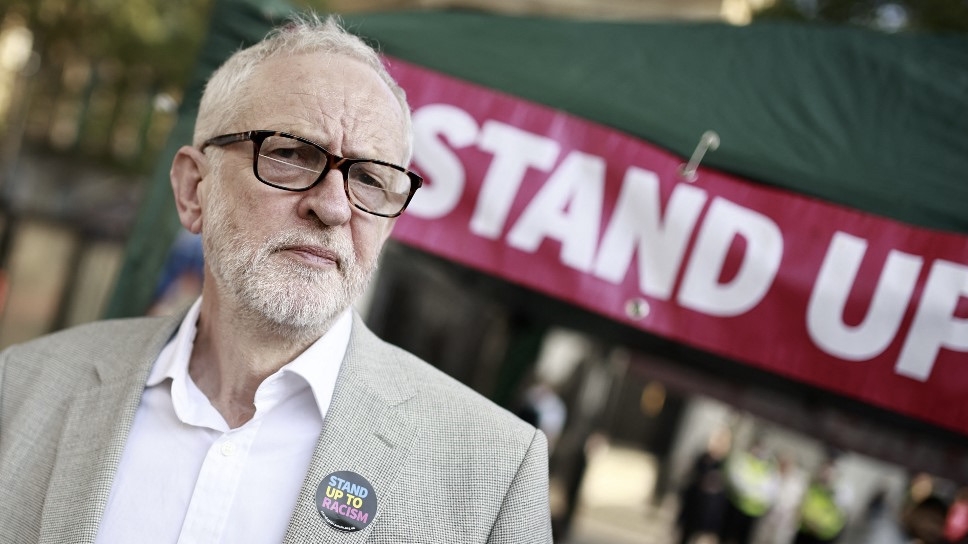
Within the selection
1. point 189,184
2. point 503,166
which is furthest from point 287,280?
point 503,166

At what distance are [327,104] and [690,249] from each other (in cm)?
186

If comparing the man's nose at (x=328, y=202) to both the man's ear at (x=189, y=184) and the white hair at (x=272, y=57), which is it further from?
the man's ear at (x=189, y=184)

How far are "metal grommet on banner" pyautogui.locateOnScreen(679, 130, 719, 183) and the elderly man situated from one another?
1659 mm

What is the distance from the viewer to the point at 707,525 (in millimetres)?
11875

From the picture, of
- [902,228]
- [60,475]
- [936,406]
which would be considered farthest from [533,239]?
[60,475]

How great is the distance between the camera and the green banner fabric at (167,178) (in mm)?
3463

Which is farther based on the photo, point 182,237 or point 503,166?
point 182,237

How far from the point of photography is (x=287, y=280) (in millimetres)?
1730

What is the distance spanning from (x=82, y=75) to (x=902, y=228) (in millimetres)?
6869

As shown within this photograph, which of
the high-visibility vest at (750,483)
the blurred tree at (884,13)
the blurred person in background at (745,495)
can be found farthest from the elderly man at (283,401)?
the high-visibility vest at (750,483)

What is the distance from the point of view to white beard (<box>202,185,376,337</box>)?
1.73 metres

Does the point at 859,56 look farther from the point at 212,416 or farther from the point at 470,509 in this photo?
the point at 212,416

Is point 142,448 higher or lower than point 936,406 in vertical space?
lower

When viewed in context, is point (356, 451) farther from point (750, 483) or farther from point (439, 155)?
point (750, 483)
